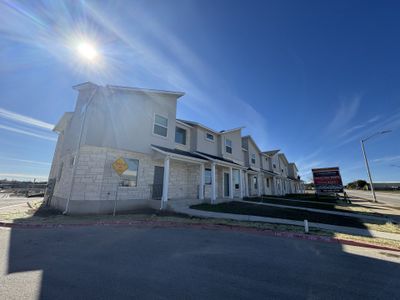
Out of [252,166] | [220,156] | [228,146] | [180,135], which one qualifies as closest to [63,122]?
[180,135]

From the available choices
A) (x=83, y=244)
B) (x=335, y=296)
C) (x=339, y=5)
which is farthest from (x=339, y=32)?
(x=83, y=244)

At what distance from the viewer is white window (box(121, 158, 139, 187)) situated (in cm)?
1122

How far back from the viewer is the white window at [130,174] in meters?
11.2

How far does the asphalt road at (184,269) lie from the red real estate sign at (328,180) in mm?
19379

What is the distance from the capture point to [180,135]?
53.7 feet

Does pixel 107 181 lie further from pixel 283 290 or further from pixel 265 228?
pixel 283 290

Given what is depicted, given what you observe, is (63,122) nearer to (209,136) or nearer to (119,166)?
(119,166)

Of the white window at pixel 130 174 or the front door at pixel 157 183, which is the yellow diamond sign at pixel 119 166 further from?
the front door at pixel 157 183

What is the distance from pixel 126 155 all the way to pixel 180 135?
5.90 metres

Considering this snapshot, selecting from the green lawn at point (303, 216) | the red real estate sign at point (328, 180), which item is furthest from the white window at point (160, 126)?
the red real estate sign at point (328, 180)

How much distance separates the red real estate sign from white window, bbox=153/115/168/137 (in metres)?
19.2

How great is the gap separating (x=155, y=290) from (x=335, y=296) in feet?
9.17

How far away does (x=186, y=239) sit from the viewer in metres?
5.86

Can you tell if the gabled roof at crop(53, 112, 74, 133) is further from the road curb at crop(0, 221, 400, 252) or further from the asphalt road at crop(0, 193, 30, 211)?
the road curb at crop(0, 221, 400, 252)
